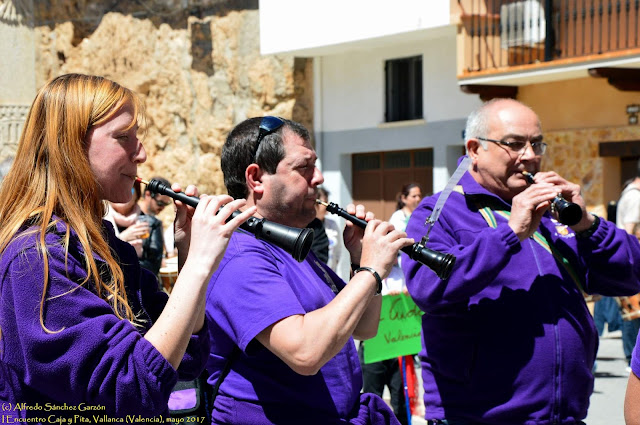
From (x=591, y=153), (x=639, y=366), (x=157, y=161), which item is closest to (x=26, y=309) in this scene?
(x=639, y=366)

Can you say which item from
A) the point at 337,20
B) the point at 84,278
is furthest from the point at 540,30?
the point at 84,278

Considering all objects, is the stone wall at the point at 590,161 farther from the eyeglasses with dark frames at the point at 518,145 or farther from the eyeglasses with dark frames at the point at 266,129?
the eyeglasses with dark frames at the point at 266,129

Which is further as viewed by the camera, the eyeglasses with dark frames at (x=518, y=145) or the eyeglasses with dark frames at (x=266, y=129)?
the eyeglasses with dark frames at (x=518, y=145)

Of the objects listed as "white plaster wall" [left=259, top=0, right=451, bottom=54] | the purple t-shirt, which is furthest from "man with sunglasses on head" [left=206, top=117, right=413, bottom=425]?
"white plaster wall" [left=259, top=0, right=451, bottom=54]

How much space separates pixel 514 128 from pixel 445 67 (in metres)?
11.6

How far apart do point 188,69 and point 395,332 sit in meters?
13.5

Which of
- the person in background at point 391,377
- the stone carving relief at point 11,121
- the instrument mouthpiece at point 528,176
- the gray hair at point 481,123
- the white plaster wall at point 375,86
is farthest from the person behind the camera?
the white plaster wall at point 375,86

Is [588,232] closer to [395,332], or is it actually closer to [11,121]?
[395,332]

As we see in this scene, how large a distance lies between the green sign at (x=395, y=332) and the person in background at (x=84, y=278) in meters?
3.89

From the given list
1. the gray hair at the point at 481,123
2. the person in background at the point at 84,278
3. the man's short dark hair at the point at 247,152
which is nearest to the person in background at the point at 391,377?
the gray hair at the point at 481,123

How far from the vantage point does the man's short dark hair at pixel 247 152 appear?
292 centimetres

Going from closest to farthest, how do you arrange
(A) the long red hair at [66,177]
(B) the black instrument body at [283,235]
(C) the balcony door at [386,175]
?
Result: (A) the long red hair at [66,177]
(B) the black instrument body at [283,235]
(C) the balcony door at [386,175]

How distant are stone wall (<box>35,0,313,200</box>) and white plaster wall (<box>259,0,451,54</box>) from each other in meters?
0.81

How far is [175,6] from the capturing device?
62.6 ft
